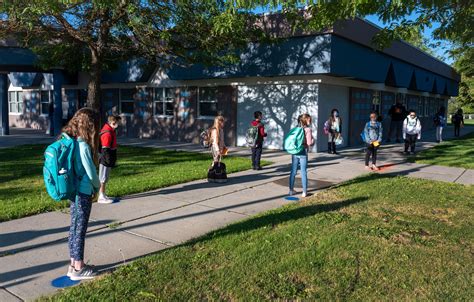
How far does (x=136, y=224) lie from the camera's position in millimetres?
5902

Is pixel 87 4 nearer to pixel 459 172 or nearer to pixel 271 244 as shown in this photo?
pixel 271 244

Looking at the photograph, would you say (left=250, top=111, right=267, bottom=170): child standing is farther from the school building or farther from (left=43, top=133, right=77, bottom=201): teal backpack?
(left=43, top=133, right=77, bottom=201): teal backpack

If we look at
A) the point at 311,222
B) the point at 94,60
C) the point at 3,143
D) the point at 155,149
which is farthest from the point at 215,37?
the point at 3,143

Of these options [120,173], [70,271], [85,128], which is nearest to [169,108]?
[120,173]

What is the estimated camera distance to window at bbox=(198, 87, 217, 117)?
17.5 meters

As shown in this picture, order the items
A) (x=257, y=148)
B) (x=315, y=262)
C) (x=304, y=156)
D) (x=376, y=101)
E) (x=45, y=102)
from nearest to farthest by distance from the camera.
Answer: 1. (x=315, y=262)
2. (x=304, y=156)
3. (x=257, y=148)
4. (x=376, y=101)
5. (x=45, y=102)

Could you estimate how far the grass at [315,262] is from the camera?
150 inches

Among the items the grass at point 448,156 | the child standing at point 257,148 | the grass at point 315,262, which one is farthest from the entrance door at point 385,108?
the grass at point 315,262

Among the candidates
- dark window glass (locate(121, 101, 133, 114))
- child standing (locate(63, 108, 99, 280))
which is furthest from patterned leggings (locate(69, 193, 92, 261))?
dark window glass (locate(121, 101, 133, 114))

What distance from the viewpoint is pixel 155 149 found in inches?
600

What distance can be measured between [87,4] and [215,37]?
12.3 feet

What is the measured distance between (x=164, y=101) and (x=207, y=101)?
2.67 m

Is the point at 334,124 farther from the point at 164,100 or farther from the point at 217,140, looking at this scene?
the point at 164,100

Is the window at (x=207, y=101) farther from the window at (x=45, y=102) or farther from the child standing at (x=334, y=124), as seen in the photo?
the window at (x=45, y=102)
